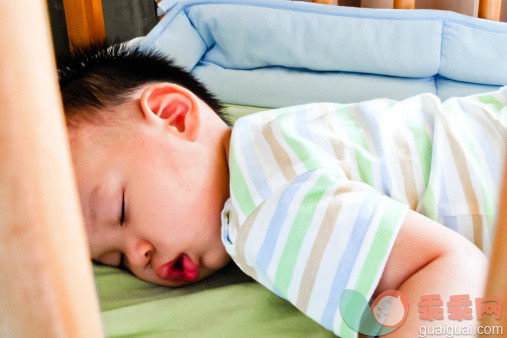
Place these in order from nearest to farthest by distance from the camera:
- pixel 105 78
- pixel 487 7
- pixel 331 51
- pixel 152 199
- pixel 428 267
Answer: pixel 428 267
pixel 152 199
pixel 105 78
pixel 331 51
pixel 487 7

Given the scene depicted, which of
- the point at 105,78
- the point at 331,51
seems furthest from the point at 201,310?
Answer: the point at 331,51

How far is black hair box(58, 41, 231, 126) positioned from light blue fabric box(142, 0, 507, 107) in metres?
0.31

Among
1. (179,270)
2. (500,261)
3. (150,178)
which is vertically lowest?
(179,270)

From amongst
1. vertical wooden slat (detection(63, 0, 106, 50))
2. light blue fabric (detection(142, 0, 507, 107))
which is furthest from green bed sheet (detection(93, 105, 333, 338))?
vertical wooden slat (detection(63, 0, 106, 50))

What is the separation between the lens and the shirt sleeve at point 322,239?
454 mm

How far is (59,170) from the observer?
0.17 metres

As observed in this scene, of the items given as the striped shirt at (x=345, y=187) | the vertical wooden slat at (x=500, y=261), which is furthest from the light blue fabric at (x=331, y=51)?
the vertical wooden slat at (x=500, y=261)

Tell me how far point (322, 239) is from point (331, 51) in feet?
2.47

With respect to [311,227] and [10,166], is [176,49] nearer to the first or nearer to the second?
[311,227]

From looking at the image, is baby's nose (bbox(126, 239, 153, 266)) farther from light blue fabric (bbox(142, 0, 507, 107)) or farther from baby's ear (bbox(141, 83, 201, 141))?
light blue fabric (bbox(142, 0, 507, 107))

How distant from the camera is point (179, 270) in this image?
1.98 ft

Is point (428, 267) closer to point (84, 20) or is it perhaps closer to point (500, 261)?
point (500, 261)

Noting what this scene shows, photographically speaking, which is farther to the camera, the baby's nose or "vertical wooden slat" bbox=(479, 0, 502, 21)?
"vertical wooden slat" bbox=(479, 0, 502, 21)

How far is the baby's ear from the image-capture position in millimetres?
628
